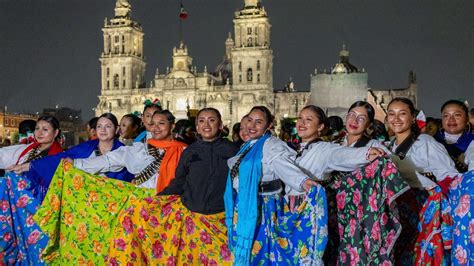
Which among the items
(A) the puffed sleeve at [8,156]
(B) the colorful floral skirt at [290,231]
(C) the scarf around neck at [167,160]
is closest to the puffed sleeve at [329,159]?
(B) the colorful floral skirt at [290,231]

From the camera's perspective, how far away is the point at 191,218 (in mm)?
5266

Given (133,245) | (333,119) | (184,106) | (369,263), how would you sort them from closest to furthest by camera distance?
(369,263) < (133,245) < (333,119) < (184,106)

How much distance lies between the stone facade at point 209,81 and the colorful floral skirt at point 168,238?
6034cm

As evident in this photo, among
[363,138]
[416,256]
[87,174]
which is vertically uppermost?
[363,138]

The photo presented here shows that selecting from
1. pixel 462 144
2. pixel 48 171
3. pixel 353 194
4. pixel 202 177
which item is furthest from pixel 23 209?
pixel 462 144

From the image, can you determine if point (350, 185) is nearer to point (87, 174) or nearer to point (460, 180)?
point (460, 180)

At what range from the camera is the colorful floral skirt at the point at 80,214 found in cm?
591

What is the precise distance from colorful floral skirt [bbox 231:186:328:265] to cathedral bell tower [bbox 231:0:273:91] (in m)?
61.7

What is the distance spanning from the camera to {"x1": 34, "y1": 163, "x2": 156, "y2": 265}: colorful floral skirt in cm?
591

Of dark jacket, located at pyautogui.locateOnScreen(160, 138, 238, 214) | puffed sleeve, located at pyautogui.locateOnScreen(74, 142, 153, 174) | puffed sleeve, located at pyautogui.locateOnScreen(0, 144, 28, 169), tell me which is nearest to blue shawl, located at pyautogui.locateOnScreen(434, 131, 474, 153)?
dark jacket, located at pyautogui.locateOnScreen(160, 138, 238, 214)

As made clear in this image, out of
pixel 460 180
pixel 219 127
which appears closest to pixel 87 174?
pixel 219 127

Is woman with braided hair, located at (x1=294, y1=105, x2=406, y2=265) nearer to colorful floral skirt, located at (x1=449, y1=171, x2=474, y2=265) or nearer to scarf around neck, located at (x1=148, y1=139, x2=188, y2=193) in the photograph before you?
colorful floral skirt, located at (x1=449, y1=171, x2=474, y2=265)

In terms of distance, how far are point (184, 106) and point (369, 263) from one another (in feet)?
215

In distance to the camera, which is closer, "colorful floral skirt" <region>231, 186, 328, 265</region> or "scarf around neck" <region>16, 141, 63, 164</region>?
"colorful floral skirt" <region>231, 186, 328, 265</region>
